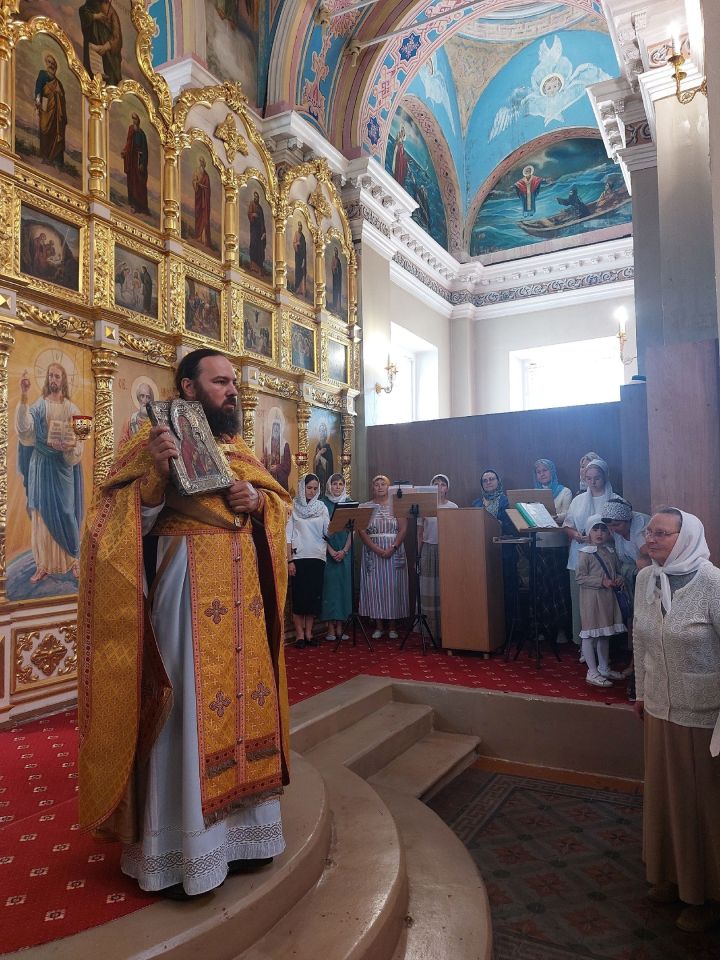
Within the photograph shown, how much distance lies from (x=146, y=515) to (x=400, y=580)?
5620 mm

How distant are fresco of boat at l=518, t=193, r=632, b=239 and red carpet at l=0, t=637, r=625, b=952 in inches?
387

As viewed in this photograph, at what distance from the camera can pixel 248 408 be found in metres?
8.09

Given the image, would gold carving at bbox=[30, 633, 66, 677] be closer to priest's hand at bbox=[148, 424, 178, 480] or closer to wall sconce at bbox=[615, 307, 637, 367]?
priest's hand at bbox=[148, 424, 178, 480]

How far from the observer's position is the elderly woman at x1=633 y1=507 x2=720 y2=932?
3260 mm

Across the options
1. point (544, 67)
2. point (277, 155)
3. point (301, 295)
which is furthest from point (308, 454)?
point (544, 67)

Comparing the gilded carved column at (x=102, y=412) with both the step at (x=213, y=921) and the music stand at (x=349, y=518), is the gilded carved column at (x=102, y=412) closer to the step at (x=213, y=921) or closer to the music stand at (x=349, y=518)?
the music stand at (x=349, y=518)

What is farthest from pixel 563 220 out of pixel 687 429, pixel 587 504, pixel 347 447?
pixel 687 429

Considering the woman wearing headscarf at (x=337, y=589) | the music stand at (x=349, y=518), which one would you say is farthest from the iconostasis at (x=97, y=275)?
the music stand at (x=349, y=518)

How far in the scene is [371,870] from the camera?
3094mm

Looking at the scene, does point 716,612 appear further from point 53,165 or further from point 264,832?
point 53,165

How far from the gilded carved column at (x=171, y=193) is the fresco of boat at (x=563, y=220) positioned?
30.2 feet

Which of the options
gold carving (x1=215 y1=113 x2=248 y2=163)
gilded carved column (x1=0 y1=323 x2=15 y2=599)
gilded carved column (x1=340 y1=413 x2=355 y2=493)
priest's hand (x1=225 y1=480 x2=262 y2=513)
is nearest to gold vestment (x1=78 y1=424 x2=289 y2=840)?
priest's hand (x1=225 y1=480 x2=262 y2=513)

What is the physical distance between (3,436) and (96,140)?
9.26 feet

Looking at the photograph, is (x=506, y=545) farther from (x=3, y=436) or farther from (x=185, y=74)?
(x=185, y=74)
